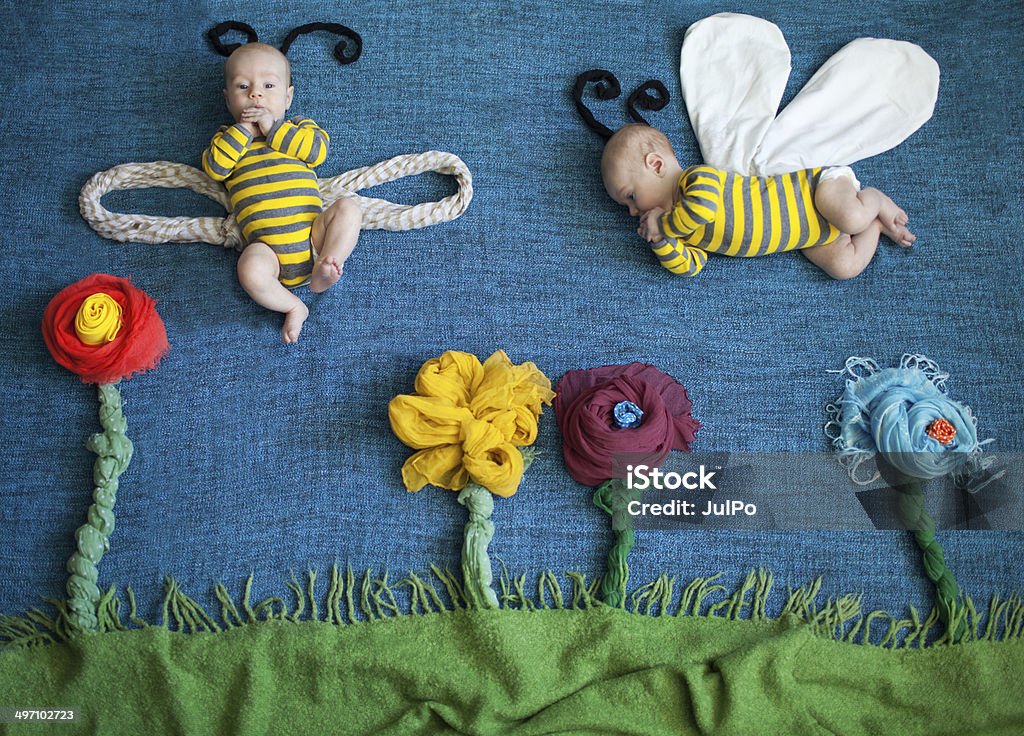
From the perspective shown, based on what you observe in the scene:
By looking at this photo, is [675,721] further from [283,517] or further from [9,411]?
[9,411]

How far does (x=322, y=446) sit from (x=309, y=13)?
778 millimetres

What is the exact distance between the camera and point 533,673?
3.92 ft

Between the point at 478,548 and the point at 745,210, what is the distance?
0.65 m

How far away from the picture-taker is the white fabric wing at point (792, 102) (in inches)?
58.1

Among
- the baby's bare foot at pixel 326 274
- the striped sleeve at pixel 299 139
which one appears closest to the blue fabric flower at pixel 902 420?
the baby's bare foot at pixel 326 274

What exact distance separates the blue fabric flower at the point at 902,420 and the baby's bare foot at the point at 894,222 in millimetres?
192

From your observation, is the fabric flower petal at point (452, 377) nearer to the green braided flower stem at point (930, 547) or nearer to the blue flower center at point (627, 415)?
the blue flower center at point (627, 415)

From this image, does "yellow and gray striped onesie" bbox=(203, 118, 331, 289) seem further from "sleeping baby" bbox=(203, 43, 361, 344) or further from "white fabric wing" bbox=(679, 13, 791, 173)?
"white fabric wing" bbox=(679, 13, 791, 173)

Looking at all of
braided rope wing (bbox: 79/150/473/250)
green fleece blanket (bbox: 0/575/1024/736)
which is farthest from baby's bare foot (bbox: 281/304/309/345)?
green fleece blanket (bbox: 0/575/1024/736)

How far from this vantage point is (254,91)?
4.56 feet

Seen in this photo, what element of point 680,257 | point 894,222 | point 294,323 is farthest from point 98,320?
point 894,222

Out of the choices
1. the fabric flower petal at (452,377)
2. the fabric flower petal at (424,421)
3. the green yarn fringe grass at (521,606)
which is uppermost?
the fabric flower petal at (452,377)

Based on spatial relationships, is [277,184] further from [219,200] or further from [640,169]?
[640,169]

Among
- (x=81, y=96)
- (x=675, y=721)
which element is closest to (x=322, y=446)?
(x=675, y=721)
